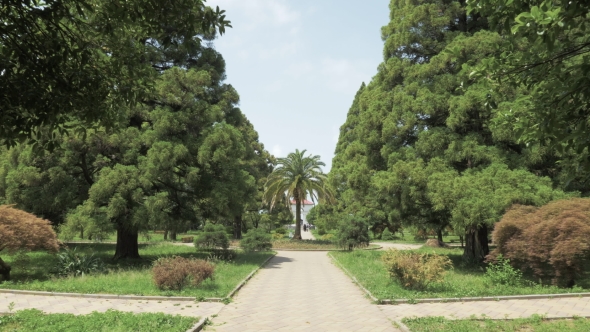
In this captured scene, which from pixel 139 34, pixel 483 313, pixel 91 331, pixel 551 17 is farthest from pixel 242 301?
pixel 551 17

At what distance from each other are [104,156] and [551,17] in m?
17.0

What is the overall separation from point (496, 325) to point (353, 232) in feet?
56.3

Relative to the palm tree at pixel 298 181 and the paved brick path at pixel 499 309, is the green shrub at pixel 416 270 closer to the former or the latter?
the paved brick path at pixel 499 309

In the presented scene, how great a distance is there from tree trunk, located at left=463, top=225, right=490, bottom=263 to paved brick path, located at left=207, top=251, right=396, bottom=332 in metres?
6.61

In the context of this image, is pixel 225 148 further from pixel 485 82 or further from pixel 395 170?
pixel 485 82

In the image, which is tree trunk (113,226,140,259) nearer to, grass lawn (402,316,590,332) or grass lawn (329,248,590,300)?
grass lawn (329,248,590,300)

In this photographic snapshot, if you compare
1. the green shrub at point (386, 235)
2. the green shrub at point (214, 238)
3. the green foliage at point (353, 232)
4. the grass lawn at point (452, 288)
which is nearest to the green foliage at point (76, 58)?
the grass lawn at point (452, 288)

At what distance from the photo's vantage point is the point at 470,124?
15.0 meters

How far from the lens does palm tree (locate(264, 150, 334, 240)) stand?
3294 centimetres

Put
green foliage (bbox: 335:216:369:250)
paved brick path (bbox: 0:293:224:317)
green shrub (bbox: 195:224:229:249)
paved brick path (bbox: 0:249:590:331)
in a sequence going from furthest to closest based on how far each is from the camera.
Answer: green foliage (bbox: 335:216:369:250)
green shrub (bbox: 195:224:229:249)
paved brick path (bbox: 0:293:224:317)
paved brick path (bbox: 0:249:590:331)

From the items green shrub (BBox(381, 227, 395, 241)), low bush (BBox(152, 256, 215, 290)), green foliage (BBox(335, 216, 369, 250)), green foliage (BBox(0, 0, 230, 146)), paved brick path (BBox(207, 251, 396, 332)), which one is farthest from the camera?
green shrub (BBox(381, 227, 395, 241))

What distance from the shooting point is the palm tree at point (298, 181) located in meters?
32.9

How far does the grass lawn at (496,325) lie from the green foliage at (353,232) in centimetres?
1665

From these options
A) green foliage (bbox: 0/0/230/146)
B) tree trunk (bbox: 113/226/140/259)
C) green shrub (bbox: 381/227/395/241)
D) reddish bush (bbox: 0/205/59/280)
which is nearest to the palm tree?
green shrub (bbox: 381/227/395/241)
